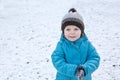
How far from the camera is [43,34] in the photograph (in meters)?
9.02

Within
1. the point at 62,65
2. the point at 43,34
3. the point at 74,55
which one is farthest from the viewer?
the point at 43,34

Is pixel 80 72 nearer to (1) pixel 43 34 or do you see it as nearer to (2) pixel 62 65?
(2) pixel 62 65

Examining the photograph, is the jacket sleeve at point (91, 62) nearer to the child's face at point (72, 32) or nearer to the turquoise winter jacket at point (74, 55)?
the turquoise winter jacket at point (74, 55)

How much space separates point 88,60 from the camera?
3.65 m

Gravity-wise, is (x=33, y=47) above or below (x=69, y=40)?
below

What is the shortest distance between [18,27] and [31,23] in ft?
1.84

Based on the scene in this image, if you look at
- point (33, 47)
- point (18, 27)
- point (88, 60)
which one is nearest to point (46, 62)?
point (33, 47)

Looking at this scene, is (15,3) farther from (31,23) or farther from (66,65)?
(66,65)

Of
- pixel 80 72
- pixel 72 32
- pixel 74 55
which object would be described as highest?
pixel 72 32

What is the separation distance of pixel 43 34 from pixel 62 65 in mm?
5557

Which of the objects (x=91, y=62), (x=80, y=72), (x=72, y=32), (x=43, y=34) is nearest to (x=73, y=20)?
(x=72, y=32)

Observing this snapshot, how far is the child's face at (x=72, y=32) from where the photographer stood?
358 centimetres

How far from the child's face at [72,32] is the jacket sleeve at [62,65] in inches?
6.2

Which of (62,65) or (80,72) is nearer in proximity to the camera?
(80,72)
